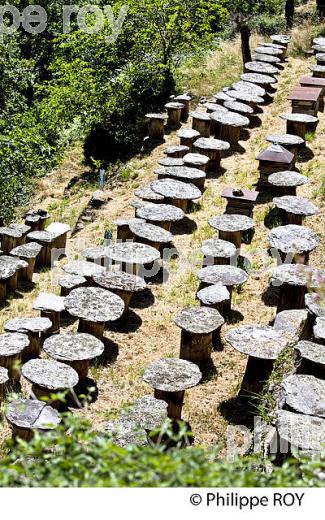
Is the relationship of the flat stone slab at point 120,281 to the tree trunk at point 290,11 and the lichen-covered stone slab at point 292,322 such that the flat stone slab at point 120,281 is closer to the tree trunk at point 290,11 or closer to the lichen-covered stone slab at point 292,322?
the lichen-covered stone slab at point 292,322

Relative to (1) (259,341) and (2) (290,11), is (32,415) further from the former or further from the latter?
(2) (290,11)

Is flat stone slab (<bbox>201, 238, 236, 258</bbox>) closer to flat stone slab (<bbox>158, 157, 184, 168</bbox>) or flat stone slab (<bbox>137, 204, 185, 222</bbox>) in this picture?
flat stone slab (<bbox>137, 204, 185, 222</bbox>)

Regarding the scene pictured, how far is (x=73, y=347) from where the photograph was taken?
10.0m

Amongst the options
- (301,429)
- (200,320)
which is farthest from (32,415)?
(301,429)

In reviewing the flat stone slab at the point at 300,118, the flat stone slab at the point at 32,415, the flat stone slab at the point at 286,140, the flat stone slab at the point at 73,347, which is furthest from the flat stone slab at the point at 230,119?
the flat stone slab at the point at 32,415

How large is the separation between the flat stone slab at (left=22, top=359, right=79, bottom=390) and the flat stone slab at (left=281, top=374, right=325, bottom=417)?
2518 mm

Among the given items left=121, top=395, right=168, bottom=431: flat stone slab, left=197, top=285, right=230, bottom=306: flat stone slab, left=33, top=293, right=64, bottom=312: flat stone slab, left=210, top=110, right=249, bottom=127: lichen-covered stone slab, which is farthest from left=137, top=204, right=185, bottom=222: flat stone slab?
left=121, top=395, right=168, bottom=431: flat stone slab

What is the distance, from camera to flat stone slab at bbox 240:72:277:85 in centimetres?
1866

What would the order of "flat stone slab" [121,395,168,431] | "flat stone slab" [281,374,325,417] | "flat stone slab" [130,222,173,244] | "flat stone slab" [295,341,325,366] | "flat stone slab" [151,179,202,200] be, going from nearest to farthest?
1. "flat stone slab" [281,374,325,417]
2. "flat stone slab" [121,395,168,431]
3. "flat stone slab" [295,341,325,366]
4. "flat stone slab" [130,222,173,244]
5. "flat stone slab" [151,179,202,200]

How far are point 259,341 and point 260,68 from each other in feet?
37.4

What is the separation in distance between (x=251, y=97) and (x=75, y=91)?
459cm

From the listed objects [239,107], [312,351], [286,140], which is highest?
[239,107]

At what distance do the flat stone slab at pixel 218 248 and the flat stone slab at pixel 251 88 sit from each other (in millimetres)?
6488

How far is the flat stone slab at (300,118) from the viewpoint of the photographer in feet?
52.2
